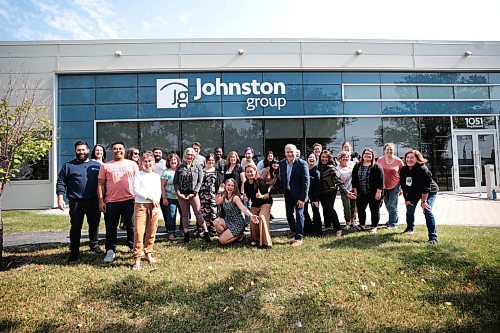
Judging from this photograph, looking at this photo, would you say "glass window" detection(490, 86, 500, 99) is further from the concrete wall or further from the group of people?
the group of people

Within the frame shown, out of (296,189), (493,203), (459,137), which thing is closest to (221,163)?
(296,189)

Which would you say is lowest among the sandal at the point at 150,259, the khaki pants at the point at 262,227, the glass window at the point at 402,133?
the sandal at the point at 150,259

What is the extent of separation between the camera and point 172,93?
43.8 ft

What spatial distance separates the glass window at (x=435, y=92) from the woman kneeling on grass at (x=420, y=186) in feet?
35.8

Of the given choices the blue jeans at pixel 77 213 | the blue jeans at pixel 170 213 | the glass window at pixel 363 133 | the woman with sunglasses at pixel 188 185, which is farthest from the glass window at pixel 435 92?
the blue jeans at pixel 77 213

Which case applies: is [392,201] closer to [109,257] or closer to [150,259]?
[150,259]

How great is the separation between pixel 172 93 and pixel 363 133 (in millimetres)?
9574

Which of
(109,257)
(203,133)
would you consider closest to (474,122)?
(203,133)

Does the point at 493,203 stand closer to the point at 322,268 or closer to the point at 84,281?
the point at 322,268

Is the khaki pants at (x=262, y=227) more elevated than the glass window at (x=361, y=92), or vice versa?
the glass window at (x=361, y=92)

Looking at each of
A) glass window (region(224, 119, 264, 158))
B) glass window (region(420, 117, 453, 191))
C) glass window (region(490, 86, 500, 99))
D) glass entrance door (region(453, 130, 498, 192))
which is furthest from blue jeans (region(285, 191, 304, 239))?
glass window (region(490, 86, 500, 99))

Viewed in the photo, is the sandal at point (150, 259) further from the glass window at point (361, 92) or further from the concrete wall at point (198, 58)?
the glass window at point (361, 92)

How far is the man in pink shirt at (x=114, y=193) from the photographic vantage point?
4578mm

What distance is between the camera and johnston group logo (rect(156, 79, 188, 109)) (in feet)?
43.7
